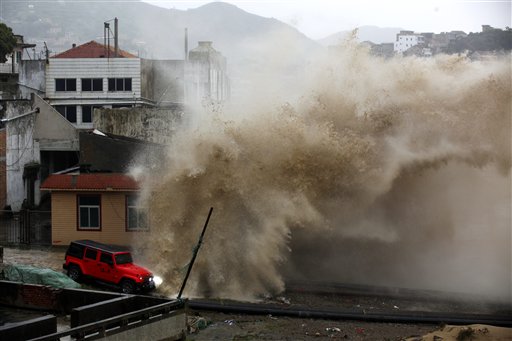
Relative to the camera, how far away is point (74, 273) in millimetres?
20891

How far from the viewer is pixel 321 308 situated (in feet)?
61.9

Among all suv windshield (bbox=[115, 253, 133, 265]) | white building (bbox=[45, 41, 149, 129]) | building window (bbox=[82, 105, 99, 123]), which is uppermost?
white building (bbox=[45, 41, 149, 129])

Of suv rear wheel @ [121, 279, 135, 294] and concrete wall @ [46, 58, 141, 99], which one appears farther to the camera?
concrete wall @ [46, 58, 141, 99]

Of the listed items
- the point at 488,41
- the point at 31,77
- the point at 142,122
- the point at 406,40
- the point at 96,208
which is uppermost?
the point at 406,40

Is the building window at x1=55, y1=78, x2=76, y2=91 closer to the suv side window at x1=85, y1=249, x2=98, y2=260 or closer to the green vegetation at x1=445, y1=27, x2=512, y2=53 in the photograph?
the suv side window at x1=85, y1=249, x2=98, y2=260

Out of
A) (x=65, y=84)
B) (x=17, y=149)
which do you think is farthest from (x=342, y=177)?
(x=65, y=84)

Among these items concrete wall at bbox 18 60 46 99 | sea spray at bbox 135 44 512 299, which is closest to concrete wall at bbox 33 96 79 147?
concrete wall at bbox 18 60 46 99

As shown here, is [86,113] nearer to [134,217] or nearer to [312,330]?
[134,217]

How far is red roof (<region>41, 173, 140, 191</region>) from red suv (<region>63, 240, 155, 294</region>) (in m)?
5.20

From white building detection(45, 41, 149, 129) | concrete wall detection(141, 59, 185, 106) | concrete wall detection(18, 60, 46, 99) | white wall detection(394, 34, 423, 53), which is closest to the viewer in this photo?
white building detection(45, 41, 149, 129)

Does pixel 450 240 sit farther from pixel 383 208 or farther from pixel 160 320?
pixel 160 320

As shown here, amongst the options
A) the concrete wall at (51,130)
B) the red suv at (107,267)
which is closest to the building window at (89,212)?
the red suv at (107,267)

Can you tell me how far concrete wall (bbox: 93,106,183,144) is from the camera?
114ft

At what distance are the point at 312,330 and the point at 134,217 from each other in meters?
11.7
